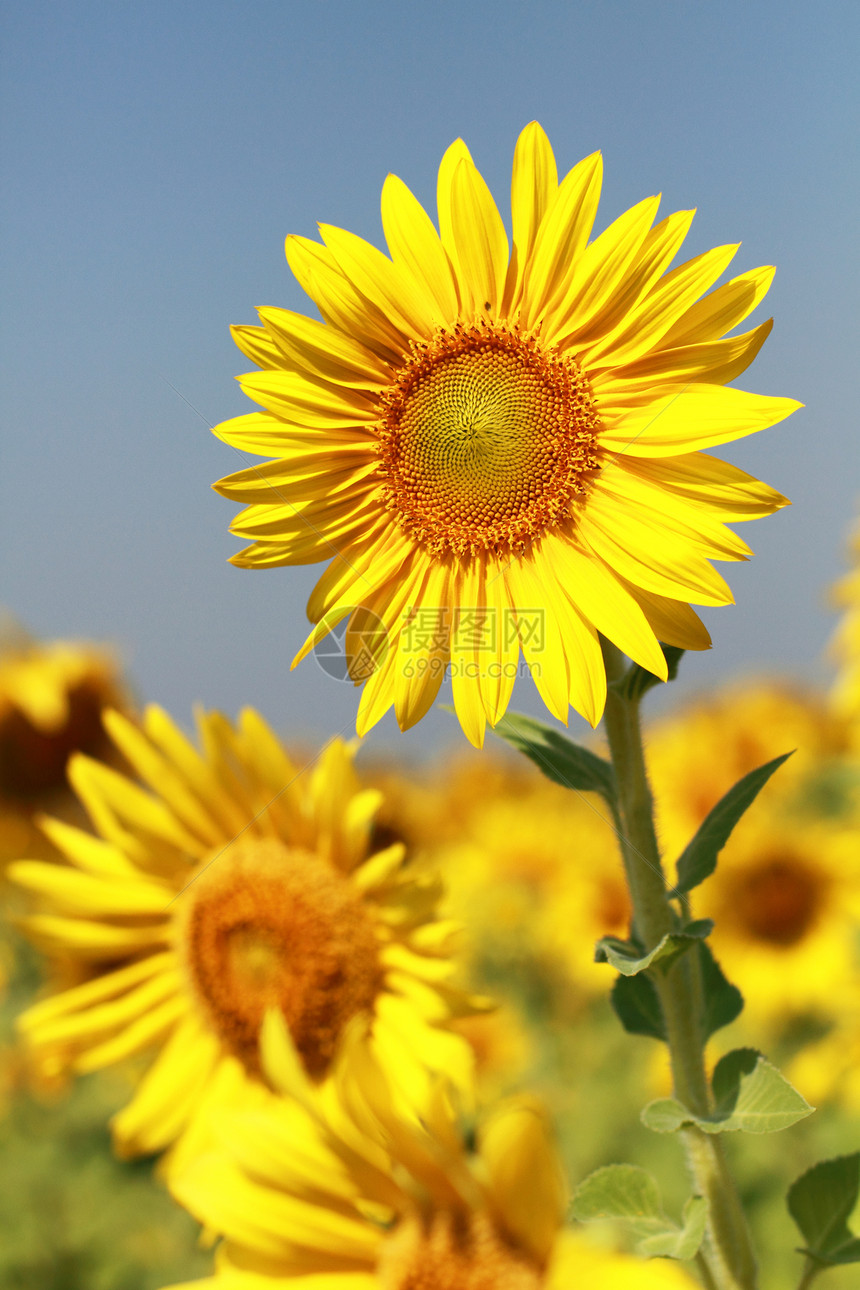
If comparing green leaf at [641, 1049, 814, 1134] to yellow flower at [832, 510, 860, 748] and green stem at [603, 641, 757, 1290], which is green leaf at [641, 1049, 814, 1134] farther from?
yellow flower at [832, 510, 860, 748]

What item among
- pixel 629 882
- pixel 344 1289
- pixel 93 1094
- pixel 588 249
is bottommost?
pixel 93 1094

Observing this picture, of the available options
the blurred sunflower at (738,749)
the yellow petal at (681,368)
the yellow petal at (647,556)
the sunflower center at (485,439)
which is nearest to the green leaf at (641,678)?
the yellow petal at (647,556)

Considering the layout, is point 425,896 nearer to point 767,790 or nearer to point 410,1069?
point 410,1069

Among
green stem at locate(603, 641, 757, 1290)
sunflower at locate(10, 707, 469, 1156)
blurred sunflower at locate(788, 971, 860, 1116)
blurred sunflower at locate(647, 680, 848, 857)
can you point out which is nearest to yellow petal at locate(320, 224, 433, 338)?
green stem at locate(603, 641, 757, 1290)

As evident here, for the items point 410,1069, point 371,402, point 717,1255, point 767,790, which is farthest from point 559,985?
point 371,402

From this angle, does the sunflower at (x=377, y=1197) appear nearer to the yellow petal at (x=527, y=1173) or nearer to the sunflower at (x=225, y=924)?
the yellow petal at (x=527, y=1173)

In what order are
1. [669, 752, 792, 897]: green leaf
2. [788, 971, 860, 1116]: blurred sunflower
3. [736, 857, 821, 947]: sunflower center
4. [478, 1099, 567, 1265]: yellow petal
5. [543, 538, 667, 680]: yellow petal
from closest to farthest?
[478, 1099, 567, 1265]: yellow petal
[543, 538, 667, 680]: yellow petal
[669, 752, 792, 897]: green leaf
[788, 971, 860, 1116]: blurred sunflower
[736, 857, 821, 947]: sunflower center
